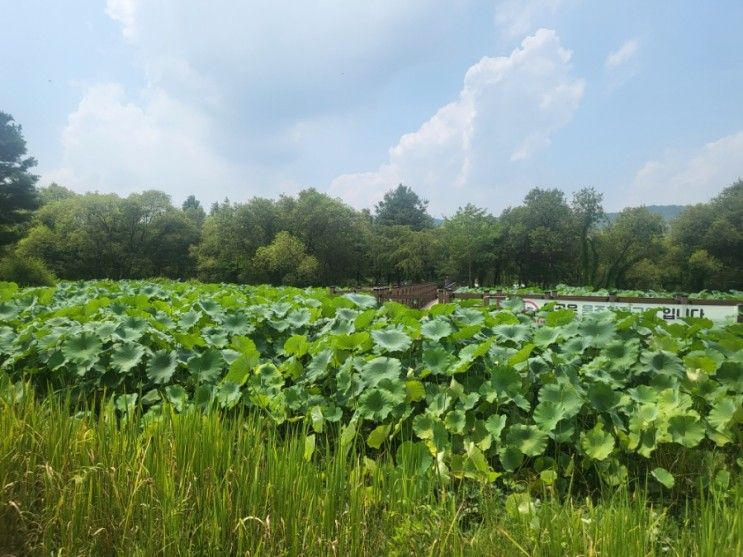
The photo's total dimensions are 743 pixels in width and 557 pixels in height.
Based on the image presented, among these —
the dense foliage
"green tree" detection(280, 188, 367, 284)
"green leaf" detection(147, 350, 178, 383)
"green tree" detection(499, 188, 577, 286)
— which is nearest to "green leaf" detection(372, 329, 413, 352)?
the dense foliage

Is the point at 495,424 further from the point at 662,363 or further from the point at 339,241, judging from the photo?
the point at 339,241

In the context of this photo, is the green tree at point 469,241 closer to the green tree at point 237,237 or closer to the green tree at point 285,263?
the green tree at point 285,263

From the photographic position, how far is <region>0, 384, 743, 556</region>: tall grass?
1.61 m

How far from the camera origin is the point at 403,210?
73625 millimetres

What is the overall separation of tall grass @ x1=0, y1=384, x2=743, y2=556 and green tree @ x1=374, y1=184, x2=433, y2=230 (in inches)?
2734

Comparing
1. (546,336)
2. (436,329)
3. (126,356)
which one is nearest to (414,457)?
(436,329)

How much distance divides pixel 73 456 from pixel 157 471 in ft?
1.48

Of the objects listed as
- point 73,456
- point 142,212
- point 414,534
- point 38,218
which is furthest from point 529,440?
point 38,218

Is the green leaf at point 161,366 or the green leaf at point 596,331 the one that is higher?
the green leaf at point 596,331

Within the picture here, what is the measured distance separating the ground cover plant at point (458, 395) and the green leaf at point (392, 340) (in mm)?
15

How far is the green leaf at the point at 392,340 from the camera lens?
9.28ft

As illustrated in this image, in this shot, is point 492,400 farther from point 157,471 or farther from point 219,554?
point 157,471

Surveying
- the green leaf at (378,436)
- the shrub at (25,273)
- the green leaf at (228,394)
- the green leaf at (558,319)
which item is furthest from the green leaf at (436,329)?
the shrub at (25,273)

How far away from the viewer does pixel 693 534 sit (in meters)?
1.75
